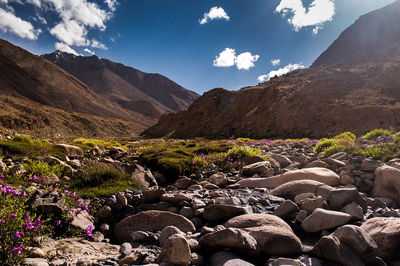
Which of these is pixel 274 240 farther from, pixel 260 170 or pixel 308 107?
pixel 308 107

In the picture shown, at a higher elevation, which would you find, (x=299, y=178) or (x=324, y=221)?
(x=299, y=178)

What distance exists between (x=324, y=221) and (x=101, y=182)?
5377 millimetres

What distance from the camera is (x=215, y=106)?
5747 cm

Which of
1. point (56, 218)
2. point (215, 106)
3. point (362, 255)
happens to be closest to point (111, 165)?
point (56, 218)

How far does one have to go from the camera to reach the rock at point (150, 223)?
4.10 meters

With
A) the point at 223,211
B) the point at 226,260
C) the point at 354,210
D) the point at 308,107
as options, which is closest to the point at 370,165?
the point at 354,210

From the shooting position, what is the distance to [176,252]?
2.78 m

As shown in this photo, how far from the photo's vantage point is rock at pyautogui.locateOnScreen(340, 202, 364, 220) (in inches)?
163

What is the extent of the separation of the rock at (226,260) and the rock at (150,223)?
1.15 m

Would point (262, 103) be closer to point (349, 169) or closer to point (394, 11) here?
point (349, 169)

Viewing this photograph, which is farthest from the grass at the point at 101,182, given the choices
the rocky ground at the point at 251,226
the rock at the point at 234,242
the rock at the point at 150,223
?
the rock at the point at 234,242

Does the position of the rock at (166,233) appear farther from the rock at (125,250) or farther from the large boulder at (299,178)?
the large boulder at (299,178)

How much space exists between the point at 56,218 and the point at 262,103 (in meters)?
43.6

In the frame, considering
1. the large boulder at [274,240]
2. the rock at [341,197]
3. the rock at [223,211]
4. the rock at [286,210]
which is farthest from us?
the rock at [341,197]
